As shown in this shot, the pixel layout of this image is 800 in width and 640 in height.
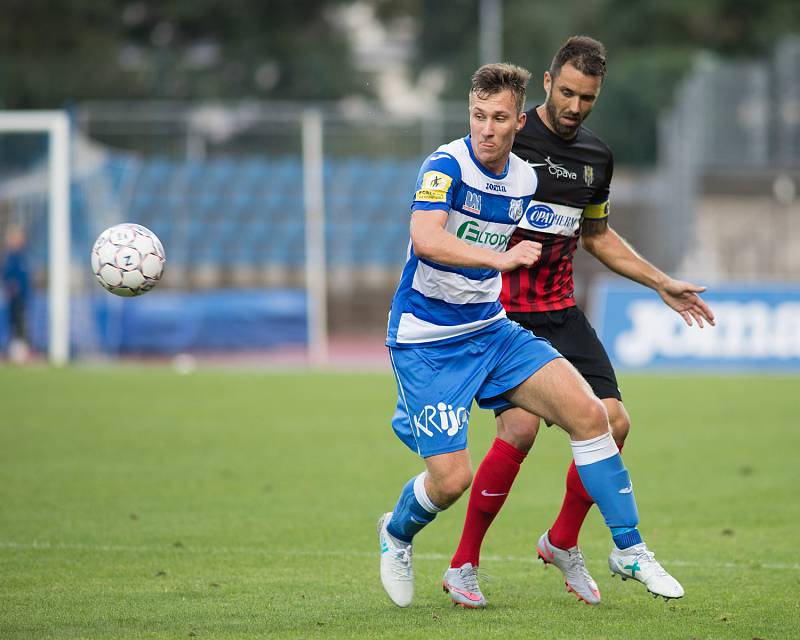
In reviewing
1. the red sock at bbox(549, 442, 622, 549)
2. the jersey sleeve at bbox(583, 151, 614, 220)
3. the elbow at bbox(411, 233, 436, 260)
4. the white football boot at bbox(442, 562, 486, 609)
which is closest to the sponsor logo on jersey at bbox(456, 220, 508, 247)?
the elbow at bbox(411, 233, 436, 260)

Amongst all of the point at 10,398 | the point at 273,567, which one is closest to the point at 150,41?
the point at 10,398

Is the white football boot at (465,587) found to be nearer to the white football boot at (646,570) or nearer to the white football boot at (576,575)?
the white football boot at (576,575)

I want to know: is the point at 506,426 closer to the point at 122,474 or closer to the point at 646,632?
the point at 646,632

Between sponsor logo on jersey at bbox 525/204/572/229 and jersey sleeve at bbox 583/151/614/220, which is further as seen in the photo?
jersey sleeve at bbox 583/151/614/220

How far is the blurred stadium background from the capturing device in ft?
68.6

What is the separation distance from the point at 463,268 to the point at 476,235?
0.20 m

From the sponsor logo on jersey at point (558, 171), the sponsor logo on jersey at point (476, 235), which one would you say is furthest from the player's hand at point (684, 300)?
the sponsor logo on jersey at point (476, 235)

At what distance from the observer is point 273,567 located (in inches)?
265

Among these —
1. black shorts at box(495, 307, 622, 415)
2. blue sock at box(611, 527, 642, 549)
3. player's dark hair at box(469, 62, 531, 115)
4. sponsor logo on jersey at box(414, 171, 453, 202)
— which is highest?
player's dark hair at box(469, 62, 531, 115)

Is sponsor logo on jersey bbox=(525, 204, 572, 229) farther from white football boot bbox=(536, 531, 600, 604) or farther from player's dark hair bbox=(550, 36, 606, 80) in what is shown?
white football boot bbox=(536, 531, 600, 604)

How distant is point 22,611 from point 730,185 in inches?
961

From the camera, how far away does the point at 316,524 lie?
808 cm

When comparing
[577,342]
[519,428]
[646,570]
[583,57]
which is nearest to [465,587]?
[519,428]

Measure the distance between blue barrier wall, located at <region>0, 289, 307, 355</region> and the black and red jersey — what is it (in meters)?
15.2
